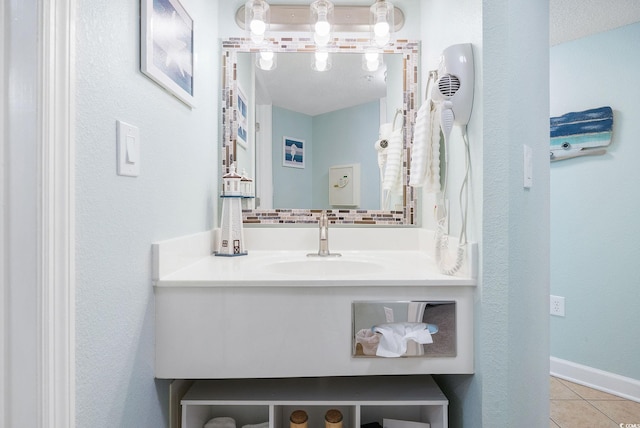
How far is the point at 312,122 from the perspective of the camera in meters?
1.62

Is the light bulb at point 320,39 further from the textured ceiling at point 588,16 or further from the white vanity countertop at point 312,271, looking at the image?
the textured ceiling at point 588,16

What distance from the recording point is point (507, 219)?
0.93 metres

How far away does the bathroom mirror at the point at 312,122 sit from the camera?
5.21 feet

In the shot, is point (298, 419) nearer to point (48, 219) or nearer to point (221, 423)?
point (221, 423)

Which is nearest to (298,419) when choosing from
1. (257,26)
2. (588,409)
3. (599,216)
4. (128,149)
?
(128,149)

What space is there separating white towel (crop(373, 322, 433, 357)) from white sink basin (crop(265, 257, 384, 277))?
342 mm

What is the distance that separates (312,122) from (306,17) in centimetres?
46

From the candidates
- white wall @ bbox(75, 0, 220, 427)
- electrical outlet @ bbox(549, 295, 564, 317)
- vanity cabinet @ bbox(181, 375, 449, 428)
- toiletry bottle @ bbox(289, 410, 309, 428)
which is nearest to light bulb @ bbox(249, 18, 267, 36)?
white wall @ bbox(75, 0, 220, 427)

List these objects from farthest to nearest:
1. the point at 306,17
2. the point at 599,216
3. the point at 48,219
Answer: the point at 599,216 < the point at 306,17 < the point at 48,219

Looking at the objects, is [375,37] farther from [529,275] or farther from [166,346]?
Answer: [166,346]

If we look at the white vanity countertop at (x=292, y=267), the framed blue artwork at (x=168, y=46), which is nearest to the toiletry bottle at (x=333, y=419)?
the white vanity countertop at (x=292, y=267)

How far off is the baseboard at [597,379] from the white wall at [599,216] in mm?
33

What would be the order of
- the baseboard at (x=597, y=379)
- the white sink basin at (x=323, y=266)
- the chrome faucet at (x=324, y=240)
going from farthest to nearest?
the baseboard at (x=597, y=379) < the chrome faucet at (x=324, y=240) < the white sink basin at (x=323, y=266)

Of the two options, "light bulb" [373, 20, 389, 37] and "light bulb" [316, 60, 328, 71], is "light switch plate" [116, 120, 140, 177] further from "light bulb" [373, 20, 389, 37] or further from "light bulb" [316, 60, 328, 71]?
"light bulb" [373, 20, 389, 37]
